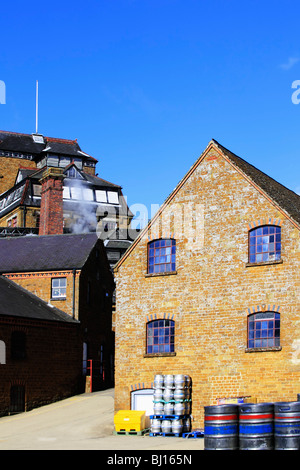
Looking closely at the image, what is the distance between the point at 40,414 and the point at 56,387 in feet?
11.9

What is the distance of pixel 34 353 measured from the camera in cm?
3716

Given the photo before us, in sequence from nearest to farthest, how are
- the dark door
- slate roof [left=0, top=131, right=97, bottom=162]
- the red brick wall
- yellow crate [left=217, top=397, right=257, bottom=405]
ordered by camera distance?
yellow crate [left=217, top=397, right=257, bottom=405] → the red brick wall → the dark door → slate roof [left=0, top=131, right=97, bottom=162]

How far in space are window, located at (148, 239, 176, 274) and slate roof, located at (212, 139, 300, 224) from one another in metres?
4.13

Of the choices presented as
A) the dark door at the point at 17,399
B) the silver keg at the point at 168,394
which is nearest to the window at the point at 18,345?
the dark door at the point at 17,399

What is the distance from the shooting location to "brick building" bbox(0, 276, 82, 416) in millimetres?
35594

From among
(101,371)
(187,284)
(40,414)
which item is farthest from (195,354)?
(101,371)

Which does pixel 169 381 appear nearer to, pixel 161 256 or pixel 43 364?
pixel 161 256

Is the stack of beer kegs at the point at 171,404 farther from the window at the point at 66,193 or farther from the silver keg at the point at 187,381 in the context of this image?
the window at the point at 66,193

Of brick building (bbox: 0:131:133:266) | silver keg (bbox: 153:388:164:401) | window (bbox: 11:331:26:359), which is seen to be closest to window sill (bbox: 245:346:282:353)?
silver keg (bbox: 153:388:164:401)

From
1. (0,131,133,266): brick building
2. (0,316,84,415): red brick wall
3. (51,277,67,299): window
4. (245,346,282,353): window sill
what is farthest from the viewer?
(0,131,133,266): brick building

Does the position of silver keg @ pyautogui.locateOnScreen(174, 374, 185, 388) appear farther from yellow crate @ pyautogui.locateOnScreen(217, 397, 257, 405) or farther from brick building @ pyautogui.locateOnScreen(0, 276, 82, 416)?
brick building @ pyautogui.locateOnScreen(0, 276, 82, 416)

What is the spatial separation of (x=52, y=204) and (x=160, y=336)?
964 inches

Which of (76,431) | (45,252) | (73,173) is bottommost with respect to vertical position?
(76,431)

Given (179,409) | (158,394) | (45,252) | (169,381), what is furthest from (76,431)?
(45,252)
